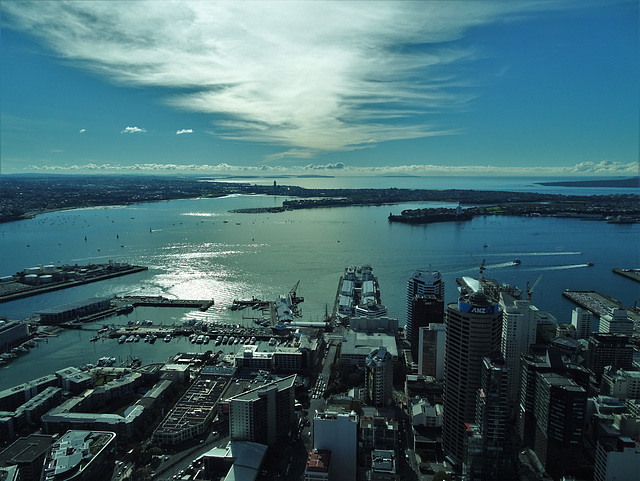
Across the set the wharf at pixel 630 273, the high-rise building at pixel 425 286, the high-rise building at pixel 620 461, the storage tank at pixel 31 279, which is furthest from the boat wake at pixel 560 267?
the storage tank at pixel 31 279

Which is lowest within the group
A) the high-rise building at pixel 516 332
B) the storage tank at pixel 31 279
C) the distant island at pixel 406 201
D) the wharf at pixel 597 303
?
the wharf at pixel 597 303

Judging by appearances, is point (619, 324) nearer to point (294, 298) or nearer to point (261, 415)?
point (294, 298)

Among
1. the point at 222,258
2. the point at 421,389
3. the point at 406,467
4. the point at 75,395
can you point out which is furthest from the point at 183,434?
the point at 222,258

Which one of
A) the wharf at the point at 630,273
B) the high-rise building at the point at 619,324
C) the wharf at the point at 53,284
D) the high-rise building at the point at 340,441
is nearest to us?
the high-rise building at the point at 340,441

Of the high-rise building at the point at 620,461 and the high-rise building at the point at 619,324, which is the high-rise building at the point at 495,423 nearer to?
the high-rise building at the point at 620,461

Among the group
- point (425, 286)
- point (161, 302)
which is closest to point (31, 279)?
point (161, 302)

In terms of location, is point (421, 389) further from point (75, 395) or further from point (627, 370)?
point (75, 395)
